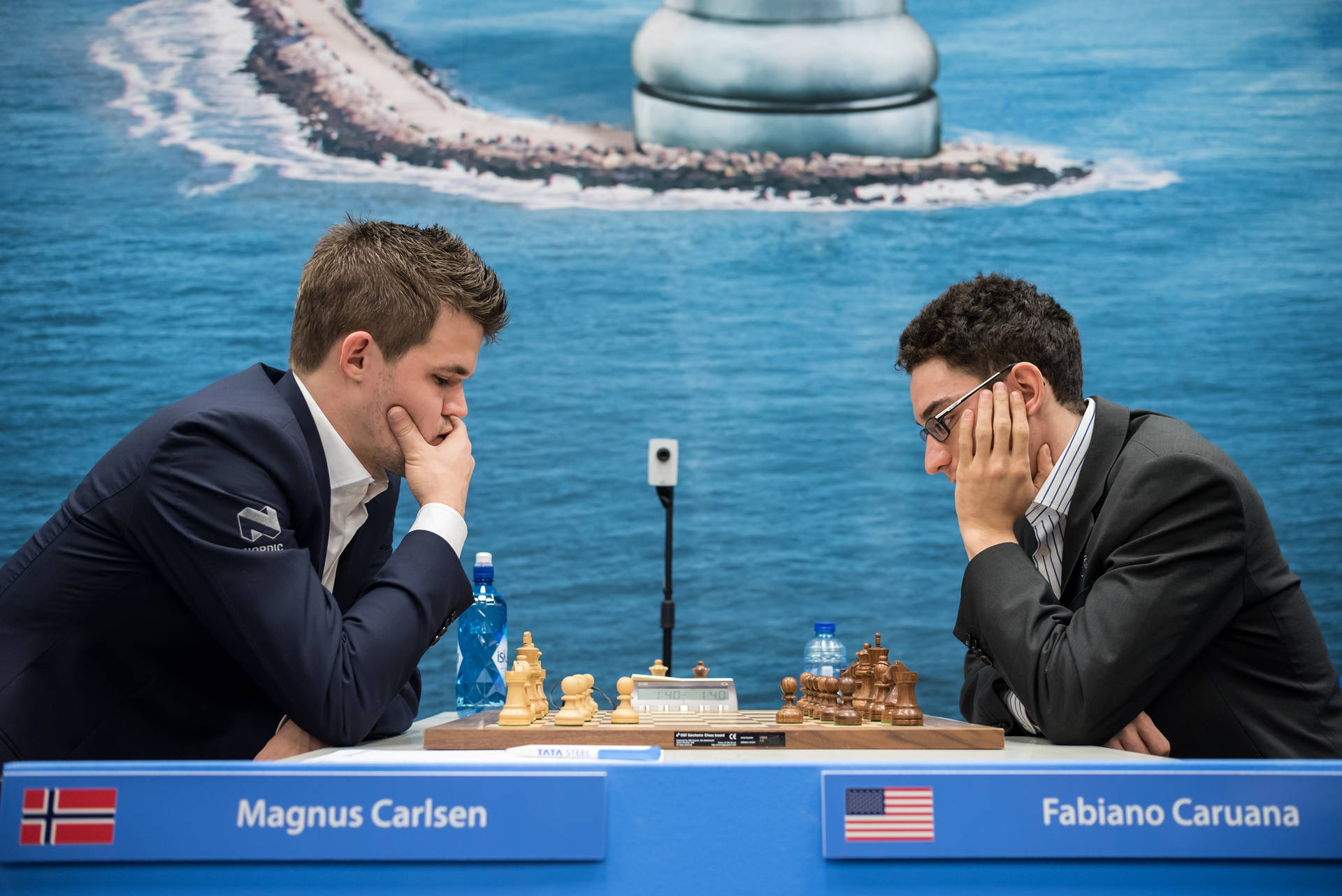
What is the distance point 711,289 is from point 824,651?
156 centimetres

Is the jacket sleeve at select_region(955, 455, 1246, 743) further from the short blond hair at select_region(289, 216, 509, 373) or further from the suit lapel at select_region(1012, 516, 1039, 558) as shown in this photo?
the short blond hair at select_region(289, 216, 509, 373)

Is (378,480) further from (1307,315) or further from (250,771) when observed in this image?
(1307,315)

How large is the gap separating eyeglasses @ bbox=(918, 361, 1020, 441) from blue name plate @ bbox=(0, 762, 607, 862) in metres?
0.95

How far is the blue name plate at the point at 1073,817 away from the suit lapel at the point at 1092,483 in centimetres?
60

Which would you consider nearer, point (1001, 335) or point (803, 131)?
point (1001, 335)

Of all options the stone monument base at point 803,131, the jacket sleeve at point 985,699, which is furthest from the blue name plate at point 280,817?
the stone monument base at point 803,131

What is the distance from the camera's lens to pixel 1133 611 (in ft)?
4.29

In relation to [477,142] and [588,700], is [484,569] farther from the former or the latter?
[477,142]

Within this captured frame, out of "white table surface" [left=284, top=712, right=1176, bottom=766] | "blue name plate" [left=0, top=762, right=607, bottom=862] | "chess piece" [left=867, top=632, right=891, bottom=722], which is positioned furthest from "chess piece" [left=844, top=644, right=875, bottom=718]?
"blue name plate" [left=0, top=762, right=607, bottom=862]

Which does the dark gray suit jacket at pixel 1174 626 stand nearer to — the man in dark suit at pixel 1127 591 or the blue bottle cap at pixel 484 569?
the man in dark suit at pixel 1127 591

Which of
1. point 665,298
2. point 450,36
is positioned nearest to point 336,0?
point 450,36

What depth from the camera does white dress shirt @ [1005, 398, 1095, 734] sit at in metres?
1.59

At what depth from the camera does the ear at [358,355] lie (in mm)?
1492

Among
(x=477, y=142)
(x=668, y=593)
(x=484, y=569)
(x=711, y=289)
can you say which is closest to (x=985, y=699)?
(x=484, y=569)
